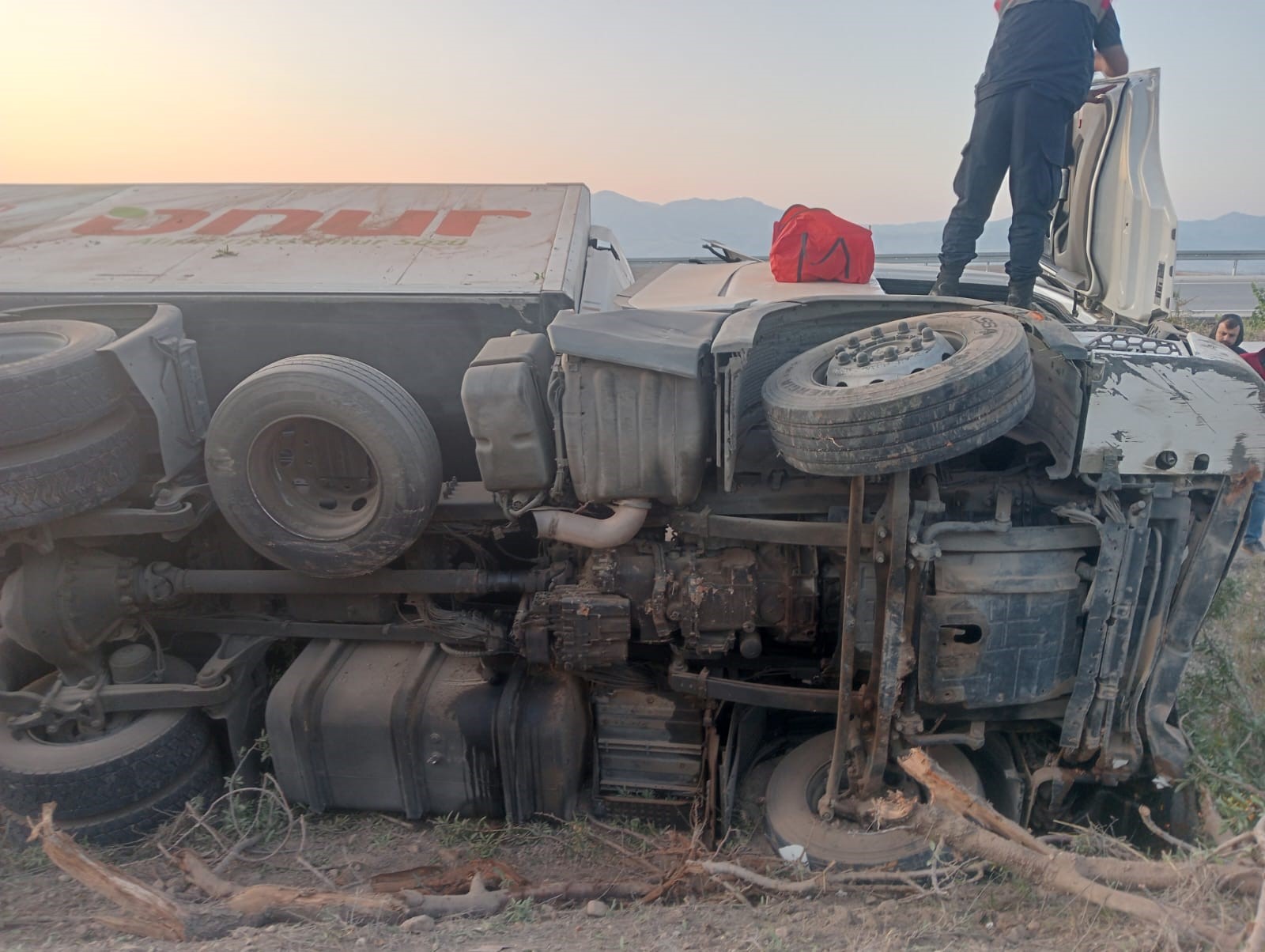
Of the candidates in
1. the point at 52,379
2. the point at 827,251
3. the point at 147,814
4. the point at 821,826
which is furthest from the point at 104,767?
the point at 827,251

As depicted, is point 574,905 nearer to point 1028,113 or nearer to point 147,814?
point 147,814

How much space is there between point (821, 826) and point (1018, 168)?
9.69ft

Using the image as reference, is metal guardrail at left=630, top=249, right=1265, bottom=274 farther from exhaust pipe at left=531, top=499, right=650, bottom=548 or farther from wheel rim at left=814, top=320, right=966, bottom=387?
exhaust pipe at left=531, top=499, right=650, bottom=548

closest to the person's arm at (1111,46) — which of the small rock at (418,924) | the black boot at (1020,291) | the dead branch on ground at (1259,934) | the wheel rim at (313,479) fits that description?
the black boot at (1020,291)

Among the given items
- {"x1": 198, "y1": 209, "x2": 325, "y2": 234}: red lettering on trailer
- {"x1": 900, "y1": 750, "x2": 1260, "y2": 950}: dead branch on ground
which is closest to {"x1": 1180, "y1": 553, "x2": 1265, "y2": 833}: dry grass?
{"x1": 900, "y1": 750, "x2": 1260, "y2": 950}: dead branch on ground

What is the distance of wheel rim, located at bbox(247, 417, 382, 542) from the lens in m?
3.27

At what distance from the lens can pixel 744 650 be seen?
132 inches

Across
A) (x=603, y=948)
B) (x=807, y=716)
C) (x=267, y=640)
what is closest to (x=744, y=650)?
(x=807, y=716)

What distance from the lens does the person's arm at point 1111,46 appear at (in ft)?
13.6

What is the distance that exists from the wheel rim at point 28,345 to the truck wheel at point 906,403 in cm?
270

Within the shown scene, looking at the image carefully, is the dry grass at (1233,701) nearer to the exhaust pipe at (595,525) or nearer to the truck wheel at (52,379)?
the exhaust pipe at (595,525)

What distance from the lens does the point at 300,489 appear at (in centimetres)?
348

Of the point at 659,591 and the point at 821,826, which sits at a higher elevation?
the point at 659,591

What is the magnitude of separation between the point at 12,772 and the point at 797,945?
9.88 ft
